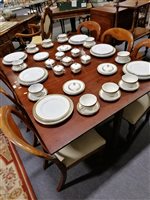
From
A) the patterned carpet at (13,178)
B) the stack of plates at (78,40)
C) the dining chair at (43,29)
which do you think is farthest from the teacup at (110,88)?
the dining chair at (43,29)

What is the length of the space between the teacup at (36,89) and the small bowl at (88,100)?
308mm

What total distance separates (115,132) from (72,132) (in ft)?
1.85

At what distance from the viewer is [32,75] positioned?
134 centimetres

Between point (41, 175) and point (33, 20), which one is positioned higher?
point (33, 20)

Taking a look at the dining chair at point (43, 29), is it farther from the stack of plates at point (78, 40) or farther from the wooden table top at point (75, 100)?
the wooden table top at point (75, 100)

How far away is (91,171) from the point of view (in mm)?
1453

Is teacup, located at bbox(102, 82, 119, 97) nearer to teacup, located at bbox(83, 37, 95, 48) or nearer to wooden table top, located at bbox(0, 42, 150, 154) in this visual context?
wooden table top, located at bbox(0, 42, 150, 154)

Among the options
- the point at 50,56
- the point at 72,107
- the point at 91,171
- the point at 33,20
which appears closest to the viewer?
the point at 72,107

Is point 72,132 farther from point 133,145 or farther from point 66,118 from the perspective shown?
point 133,145

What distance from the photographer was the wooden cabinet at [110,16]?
2.71 meters

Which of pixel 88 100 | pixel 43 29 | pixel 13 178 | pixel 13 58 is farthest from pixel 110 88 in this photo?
pixel 43 29

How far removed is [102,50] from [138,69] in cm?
45

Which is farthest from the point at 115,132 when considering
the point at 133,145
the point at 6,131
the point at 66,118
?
the point at 6,131

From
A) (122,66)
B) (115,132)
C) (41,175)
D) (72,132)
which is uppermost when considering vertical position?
(122,66)
